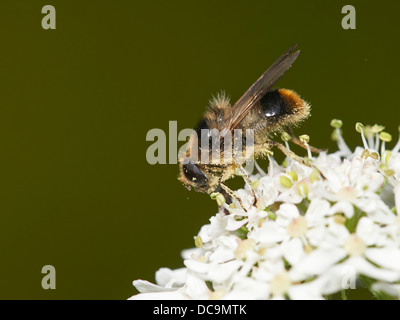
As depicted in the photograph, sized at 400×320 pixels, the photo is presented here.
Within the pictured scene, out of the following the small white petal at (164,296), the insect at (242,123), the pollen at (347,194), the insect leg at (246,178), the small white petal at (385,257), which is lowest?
the small white petal at (164,296)

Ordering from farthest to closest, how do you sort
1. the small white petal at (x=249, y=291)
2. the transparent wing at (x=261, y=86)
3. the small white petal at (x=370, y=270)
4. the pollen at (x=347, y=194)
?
the transparent wing at (x=261, y=86)
the pollen at (x=347, y=194)
the small white petal at (x=249, y=291)
the small white petal at (x=370, y=270)

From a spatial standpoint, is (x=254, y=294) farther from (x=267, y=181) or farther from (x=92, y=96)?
(x=92, y=96)

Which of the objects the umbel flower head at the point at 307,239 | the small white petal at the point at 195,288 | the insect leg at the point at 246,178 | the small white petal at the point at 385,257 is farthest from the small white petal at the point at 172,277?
the small white petal at the point at 385,257

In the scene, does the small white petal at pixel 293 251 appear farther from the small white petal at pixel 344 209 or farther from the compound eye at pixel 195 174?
the compound eye at pixel 195 174

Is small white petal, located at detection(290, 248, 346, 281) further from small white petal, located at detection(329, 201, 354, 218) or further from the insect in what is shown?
the insect

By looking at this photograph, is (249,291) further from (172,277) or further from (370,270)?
(172,277)

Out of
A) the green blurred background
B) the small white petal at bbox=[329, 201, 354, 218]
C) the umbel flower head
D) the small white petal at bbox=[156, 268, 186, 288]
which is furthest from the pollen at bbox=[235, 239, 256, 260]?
the green blurred background

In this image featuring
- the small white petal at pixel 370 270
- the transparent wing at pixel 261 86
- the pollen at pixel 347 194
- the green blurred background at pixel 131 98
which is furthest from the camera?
the green blurred background at pixel 131 98
